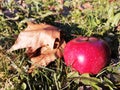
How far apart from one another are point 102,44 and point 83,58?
18 cm

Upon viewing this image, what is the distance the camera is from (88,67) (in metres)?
2.42

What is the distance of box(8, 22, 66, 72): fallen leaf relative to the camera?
2580 millimetres

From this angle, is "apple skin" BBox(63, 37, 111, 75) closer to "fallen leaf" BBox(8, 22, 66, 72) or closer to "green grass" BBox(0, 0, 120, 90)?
"green grass" BBox(0, 0, 120, 90)

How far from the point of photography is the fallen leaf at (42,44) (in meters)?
2.58

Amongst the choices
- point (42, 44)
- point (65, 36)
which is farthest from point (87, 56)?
point (65, 36)

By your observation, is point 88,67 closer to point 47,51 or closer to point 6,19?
point 47,51

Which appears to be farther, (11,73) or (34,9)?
(34,9)

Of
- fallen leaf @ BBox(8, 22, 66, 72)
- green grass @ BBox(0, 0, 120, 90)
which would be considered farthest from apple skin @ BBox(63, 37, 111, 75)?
fallen leaf @ BBox(8, 22, 66, 72)

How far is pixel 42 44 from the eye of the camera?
2.62m

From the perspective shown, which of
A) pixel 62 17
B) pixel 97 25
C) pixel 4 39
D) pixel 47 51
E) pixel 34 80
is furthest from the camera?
pixel 62 17

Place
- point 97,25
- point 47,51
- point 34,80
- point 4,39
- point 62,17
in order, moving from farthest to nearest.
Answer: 1. point 62,17
2. point 97,25
3. point 4,39
4. point 47,51
5. point 34,80

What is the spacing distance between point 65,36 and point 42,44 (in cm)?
37

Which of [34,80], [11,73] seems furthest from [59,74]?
[11,73]

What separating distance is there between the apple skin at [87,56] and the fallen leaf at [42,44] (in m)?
0.16
